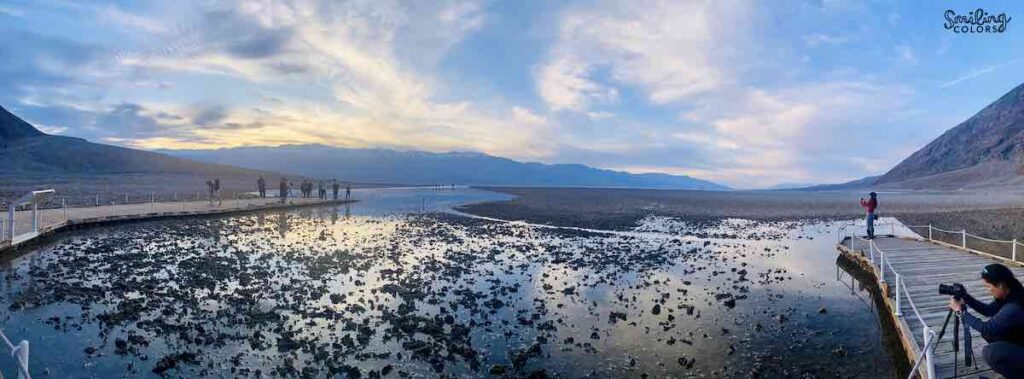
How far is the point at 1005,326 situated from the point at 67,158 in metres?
187

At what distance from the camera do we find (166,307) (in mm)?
14211

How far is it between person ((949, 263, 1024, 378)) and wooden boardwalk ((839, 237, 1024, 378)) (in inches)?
136

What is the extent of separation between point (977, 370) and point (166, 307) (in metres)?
18.3

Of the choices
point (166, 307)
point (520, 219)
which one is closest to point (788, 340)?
point (166, 307)

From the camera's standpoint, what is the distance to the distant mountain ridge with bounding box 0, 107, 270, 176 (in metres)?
126

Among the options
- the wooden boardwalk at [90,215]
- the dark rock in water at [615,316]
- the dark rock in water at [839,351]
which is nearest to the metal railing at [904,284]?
the dark rock in water at [839,351]

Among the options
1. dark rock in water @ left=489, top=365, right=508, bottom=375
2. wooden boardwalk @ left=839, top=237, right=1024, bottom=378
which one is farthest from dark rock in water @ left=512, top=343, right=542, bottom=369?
wooden boardwalk @ left=839, top=237, right=1024, bottom=378

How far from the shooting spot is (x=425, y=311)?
1482 cm

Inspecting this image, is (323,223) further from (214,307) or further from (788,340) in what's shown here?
(788,340)

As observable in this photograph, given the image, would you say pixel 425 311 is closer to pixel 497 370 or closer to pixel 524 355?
pixel 524 355

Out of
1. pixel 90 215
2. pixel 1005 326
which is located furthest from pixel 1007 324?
pixel 90 215

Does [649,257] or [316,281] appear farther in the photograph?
[649,257]

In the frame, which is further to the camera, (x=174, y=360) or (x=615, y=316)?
(x=615, y=316)

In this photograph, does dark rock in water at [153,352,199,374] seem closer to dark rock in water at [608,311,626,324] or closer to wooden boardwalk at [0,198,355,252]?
dark rock in water at [608,311,626,324]
